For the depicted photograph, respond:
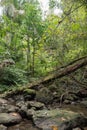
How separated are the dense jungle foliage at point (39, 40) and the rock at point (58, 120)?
8.86ft

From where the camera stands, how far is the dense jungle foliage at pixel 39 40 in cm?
812

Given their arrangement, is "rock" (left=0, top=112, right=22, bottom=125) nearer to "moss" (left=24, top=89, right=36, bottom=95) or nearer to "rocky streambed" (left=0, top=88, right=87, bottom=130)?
"rocky streambed" (left=0, top=88, right=87, bottom=130)

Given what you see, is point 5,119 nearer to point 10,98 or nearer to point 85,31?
point 10,98

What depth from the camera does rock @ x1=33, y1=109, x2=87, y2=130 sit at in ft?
17.3

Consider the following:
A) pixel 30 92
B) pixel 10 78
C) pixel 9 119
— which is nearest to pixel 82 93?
pixel 30 92

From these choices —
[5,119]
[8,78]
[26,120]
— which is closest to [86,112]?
[26,120]

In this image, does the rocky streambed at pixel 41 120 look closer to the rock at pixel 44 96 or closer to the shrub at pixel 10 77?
the rock at pixel 44 96

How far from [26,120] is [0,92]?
3.38m

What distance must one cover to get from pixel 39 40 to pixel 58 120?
22.7ft

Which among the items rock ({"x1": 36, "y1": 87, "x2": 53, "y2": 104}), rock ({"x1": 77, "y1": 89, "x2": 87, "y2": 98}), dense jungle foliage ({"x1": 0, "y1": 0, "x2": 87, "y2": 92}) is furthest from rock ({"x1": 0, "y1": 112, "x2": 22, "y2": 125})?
rock ({"x1": 77, "y1": 89, "x2": 87, "y2": 98})

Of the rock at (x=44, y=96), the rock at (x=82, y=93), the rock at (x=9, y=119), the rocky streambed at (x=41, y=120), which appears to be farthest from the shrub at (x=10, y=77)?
the rock at (x=9, y=119)

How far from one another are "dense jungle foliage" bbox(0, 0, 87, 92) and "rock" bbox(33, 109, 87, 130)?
106 inches

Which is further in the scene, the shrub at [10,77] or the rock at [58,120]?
the shrub at [10,77]

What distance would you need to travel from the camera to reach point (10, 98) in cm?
841
